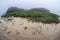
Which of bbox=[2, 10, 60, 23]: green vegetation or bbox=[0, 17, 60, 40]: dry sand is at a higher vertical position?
bbox=[2, 10, 60, 23]: green vegetation

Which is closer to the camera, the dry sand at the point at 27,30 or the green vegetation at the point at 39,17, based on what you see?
the dry sand at the point at 27,30

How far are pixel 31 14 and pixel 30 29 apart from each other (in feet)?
1.13

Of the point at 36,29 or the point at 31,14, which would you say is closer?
the point at 36,29

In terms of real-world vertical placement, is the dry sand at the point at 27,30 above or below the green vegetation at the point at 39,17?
below

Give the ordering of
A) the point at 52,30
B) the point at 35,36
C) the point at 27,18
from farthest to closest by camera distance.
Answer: the point at 27,18
the point at 52,30
the point at 35,36

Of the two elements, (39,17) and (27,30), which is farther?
(39,17)

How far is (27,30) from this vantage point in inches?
70.4

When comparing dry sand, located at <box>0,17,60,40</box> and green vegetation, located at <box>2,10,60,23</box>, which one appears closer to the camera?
dry sand, located at <box>0,17,60,40</box>

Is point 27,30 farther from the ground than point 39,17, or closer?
closer

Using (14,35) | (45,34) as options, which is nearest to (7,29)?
(14,35)

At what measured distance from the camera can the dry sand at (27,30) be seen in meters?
1.73

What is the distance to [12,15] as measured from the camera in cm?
214

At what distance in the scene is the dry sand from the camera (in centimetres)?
173

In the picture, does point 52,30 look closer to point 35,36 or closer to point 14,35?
point 35,36
